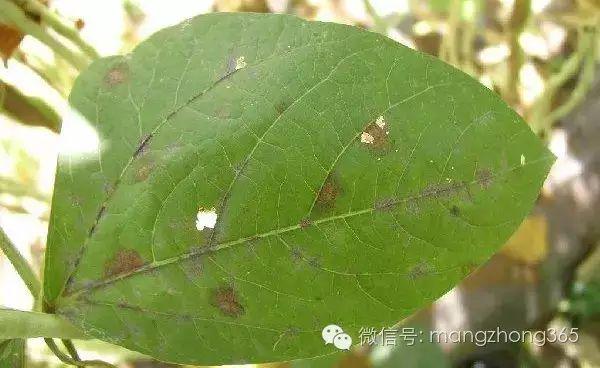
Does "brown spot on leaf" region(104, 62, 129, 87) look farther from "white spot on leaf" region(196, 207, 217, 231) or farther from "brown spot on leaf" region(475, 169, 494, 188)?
"brown spot on leaf" region(475, 169, 494, 188)

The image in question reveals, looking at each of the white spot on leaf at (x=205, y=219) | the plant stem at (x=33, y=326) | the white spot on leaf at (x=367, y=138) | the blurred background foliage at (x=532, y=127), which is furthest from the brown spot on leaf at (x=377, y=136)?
the blurred background foliage at (x=532, y=127)

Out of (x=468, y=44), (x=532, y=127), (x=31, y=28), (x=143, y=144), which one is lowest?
(x=143, y=144)

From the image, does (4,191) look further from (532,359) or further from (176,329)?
(532,359)

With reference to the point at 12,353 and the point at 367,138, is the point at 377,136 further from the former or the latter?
the point at 12,353

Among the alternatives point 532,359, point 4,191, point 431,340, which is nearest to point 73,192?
point 4,191

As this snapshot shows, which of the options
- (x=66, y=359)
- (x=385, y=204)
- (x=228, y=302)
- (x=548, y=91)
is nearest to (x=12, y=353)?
(x=66, y=359)

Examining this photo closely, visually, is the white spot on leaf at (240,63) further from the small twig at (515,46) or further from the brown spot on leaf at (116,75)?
the small twig at (515,46)
